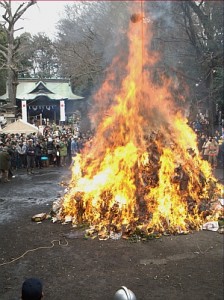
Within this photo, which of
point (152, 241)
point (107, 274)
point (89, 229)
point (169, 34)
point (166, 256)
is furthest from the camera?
point (169, 34)

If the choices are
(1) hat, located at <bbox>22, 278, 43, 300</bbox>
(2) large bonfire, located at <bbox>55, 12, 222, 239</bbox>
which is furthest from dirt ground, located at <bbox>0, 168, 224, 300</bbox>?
(1) hat, located at <bbox>22, 278, 43, 300</bbox>

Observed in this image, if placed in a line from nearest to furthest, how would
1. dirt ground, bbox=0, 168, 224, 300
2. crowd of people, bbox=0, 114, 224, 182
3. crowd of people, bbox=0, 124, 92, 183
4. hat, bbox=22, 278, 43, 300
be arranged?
1. hat, bbox=22, 278, 43, 300
2. dirt ground, bbox=0, 168, 224, 300
3. crowd of people, bbox=0, 114, 224, 182
4. crowd of people, bbox=0, 124, 92, 183

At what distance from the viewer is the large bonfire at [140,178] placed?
31.9 feet

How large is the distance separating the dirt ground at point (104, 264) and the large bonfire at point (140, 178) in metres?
0.67

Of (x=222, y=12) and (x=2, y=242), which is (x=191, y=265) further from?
(x=222, y=12)

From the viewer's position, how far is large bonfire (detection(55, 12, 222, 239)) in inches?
383

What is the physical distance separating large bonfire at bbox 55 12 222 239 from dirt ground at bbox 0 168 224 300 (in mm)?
674

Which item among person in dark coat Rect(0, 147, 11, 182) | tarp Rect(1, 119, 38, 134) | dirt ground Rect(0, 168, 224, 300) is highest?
tarp Rect(1, 119, 38, 134)

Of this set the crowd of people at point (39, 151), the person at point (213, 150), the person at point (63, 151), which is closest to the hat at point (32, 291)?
the crowd of people at point (39, 151)

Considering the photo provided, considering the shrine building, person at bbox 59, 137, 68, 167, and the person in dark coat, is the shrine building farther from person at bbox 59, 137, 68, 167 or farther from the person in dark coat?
the person in dark coat

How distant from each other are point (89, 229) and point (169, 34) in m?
17.8

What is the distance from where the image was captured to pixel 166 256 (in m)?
7.98

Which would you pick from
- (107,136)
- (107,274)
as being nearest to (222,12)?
(107,136)

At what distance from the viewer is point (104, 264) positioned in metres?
7.61
